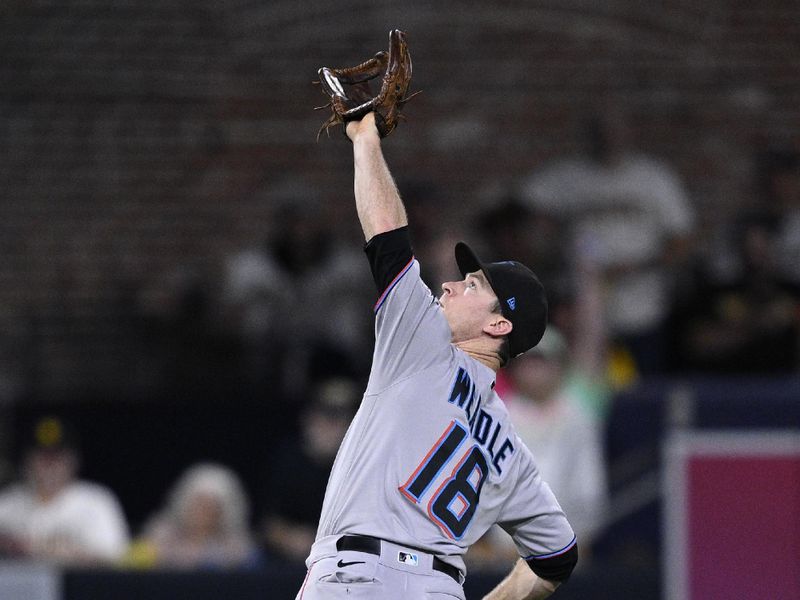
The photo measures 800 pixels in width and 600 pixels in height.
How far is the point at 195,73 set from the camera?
382 inches

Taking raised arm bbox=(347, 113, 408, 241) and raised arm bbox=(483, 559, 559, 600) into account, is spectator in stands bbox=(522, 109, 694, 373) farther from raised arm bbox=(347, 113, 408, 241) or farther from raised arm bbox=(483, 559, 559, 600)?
raised arm bbox=(347, 113, 408, 241)

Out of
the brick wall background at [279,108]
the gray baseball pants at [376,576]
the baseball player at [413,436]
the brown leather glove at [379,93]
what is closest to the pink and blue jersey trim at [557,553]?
the baseball player at [413,436]

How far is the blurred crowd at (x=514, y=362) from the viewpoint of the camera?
7.58 meters

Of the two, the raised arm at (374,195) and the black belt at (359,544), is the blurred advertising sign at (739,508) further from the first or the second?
the raised arm at (374,195)

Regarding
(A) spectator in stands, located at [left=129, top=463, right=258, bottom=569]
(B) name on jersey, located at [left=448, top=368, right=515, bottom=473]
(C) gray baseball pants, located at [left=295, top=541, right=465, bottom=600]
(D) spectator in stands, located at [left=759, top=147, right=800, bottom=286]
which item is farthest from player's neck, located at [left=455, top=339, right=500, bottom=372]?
(D) spectator in stands, located at [left=759, top=147, right=800, bottom=286]

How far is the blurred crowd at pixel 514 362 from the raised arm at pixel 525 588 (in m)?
2.46

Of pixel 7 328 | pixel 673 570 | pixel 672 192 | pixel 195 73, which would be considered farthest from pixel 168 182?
pixel 673 570

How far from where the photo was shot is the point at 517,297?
14.9 ft

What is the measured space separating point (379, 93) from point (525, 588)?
1.56m

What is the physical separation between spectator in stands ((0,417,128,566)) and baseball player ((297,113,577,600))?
11.5ft

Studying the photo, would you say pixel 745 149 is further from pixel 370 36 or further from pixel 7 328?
pixel 7 328

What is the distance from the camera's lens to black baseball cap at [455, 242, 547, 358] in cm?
454

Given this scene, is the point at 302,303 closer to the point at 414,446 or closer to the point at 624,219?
the point at 624,219

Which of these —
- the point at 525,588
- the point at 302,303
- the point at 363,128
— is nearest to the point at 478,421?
the point at 525,588
